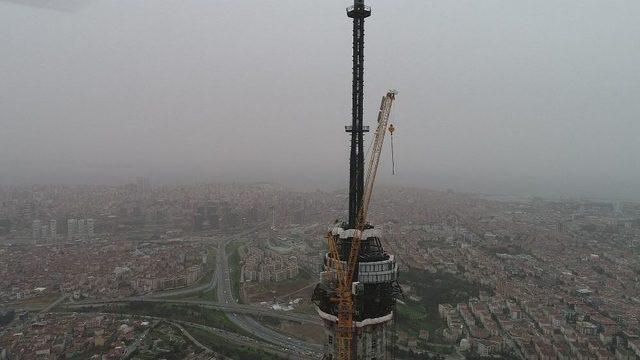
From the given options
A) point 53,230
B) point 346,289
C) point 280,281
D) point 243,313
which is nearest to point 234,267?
point 280,281

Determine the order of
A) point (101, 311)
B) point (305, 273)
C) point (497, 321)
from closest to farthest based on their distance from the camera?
point (497, 321), point (101, 311), point (305, 273)

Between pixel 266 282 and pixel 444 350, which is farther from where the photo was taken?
pixel 266 282

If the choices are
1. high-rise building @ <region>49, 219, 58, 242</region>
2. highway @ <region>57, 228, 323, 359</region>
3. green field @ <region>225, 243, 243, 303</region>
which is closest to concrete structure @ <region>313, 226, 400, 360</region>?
highway @ <region>57, 228, 323, 359</region>

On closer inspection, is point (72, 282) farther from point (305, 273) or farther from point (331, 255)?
point (331, 255)

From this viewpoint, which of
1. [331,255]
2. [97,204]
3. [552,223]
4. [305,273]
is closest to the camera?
[331,255]

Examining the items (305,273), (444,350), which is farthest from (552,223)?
(444,350)

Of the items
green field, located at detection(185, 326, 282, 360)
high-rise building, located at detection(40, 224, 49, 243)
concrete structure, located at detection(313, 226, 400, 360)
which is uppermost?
concrete structure, located at detection(313, 226, 400, 360)

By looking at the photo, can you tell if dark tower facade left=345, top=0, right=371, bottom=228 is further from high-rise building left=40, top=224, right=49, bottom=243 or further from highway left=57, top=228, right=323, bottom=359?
high-rise building left=40, top=224, right=49, bottom=243
